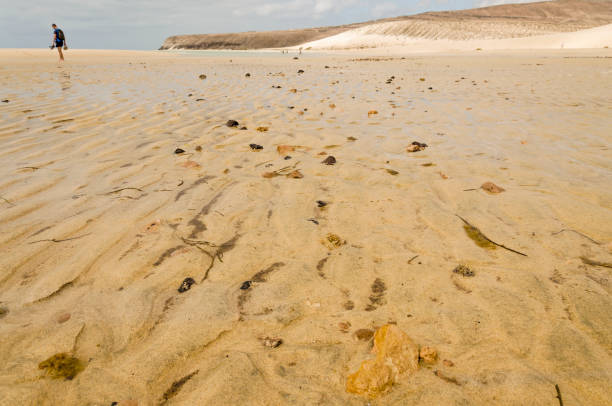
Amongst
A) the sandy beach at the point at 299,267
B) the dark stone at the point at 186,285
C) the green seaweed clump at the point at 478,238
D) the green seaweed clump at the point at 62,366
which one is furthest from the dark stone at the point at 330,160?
the green seaweed clump at the point at 62,366

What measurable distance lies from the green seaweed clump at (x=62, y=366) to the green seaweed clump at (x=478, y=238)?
2.22m

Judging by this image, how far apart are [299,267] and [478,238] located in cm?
121

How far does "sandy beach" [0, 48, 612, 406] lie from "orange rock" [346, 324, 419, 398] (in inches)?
1.3

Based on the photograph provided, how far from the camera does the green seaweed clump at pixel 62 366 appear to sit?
135 cm

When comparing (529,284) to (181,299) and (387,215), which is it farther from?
(181,299)

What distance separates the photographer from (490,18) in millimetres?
56625

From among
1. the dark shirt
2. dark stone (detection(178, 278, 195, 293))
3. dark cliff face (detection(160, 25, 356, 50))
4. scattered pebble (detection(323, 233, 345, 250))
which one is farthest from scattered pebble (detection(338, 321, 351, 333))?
dark cliff face (detection(160, 25, 356, 50))

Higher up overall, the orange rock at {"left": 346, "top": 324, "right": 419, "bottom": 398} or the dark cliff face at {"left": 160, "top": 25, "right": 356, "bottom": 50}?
the dark cliff face at {"left": 160, "top": 25, "right": 356, "bottom": 50}

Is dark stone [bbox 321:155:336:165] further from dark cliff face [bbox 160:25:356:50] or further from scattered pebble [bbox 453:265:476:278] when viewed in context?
dark cliff face [bbox 160:25:356:50]

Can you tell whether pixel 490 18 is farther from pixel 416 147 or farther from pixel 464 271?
pixel 464 271

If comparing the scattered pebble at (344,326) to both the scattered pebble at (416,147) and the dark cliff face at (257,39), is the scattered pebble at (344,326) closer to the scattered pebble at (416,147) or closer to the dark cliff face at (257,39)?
the scattered pebble at (416,147)

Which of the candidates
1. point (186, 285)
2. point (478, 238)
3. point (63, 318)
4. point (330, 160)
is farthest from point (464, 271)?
point (63, 318)

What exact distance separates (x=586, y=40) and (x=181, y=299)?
1727 inches

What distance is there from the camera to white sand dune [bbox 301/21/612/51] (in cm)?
3288
